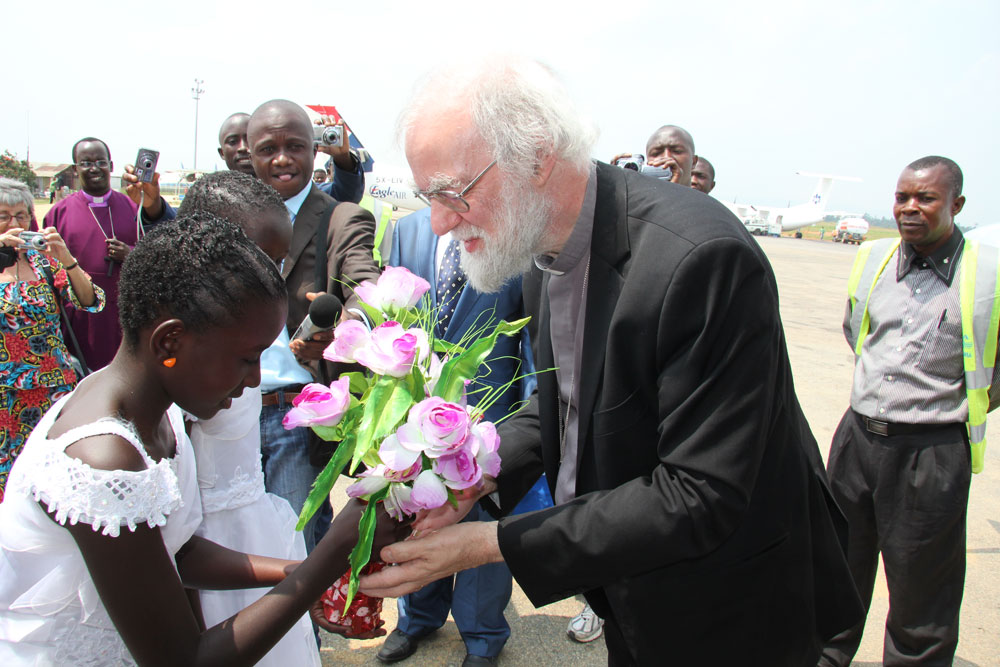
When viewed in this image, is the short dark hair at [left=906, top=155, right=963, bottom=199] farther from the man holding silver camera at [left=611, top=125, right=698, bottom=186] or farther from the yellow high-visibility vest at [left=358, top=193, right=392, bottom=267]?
the yellow high-visibility vest at [left=358, top=193, right=392, bottom=267]

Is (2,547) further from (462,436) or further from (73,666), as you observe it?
(462,436)

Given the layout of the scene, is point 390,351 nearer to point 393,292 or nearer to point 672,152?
point 393,292

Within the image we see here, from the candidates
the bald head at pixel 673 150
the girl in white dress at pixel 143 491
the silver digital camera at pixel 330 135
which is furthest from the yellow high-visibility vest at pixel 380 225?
the bald head at pixel 673 150

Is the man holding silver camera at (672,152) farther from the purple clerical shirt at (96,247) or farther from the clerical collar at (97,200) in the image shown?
the clerical collar at (97,200)

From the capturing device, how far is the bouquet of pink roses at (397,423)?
4.89 ft

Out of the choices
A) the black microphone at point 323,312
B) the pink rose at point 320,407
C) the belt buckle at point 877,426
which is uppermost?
the pink rose at point 320,407

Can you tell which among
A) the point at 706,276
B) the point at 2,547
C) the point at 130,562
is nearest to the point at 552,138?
the point at 706,276

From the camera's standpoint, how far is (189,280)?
1.50 metres

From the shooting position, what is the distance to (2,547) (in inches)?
57.8

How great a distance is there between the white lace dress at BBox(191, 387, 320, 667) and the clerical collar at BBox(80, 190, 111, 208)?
4.54 metres

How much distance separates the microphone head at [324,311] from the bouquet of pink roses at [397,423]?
835 millimetres

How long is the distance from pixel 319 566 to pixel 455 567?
333 millimetres

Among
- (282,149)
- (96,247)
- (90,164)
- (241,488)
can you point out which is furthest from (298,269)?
(90,164)

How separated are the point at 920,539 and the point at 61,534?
353 cm
